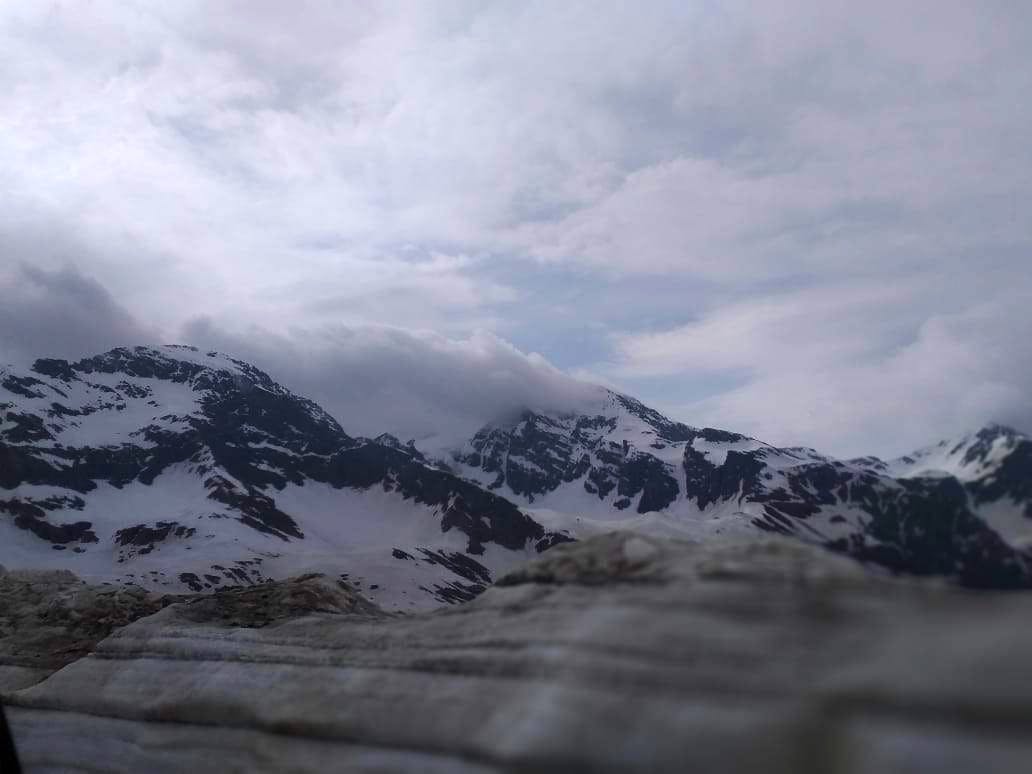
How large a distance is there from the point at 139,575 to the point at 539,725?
643 feet

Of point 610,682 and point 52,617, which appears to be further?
point 52,617

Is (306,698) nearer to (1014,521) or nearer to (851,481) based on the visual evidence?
(851,481)

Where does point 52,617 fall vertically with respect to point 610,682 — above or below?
below

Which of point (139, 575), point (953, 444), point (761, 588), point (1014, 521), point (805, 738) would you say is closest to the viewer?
point (805, 738)

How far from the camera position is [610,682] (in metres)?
9.05

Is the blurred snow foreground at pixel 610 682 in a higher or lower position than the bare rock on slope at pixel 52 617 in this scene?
higher

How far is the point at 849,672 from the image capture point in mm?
7367

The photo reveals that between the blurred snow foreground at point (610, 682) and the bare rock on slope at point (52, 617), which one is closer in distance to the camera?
the blurred snow foreground at point (610, 682)

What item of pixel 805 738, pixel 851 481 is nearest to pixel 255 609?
pixel 851 481

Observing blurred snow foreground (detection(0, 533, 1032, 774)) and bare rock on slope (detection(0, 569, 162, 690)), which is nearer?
blurred snow foreground (detection(0, 533, 1032, 774))

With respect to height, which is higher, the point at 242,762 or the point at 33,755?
the point at 242,762

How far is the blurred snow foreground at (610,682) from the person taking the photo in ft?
22.5

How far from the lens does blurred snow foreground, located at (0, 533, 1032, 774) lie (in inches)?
270

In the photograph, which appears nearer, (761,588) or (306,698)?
(761,588)
